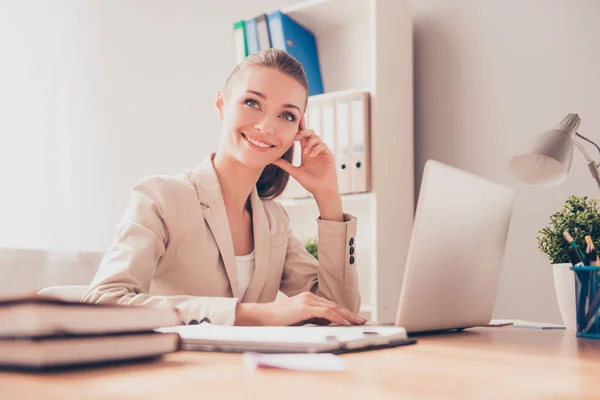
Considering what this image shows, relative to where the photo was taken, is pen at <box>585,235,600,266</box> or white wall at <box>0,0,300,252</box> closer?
pen at <box>585,235,600,266</box>

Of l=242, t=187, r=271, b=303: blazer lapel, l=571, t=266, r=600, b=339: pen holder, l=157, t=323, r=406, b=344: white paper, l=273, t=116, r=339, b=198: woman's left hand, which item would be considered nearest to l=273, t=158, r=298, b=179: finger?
l=273, t=116, r=339, b=198: woman's left hand

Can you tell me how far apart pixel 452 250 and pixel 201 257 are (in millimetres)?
641

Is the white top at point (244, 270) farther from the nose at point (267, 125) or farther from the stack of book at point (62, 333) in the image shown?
the stack of book at point (62, 333)

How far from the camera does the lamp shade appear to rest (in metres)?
1.25

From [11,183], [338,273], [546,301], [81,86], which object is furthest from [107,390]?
[81,86]

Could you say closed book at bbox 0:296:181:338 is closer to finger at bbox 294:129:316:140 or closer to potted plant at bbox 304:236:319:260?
finger at bbox 294:129:316:140

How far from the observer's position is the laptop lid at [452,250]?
2.98ft

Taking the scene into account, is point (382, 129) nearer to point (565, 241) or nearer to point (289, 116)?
point (289, 116)

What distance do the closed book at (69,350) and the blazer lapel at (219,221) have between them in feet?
2.79

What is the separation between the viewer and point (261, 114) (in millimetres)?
1543

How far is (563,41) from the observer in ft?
7.06

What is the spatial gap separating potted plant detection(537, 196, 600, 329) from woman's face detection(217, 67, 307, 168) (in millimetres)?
698

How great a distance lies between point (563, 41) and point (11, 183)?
8.08ft

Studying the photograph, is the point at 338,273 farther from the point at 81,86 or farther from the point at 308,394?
the point at 81,86
